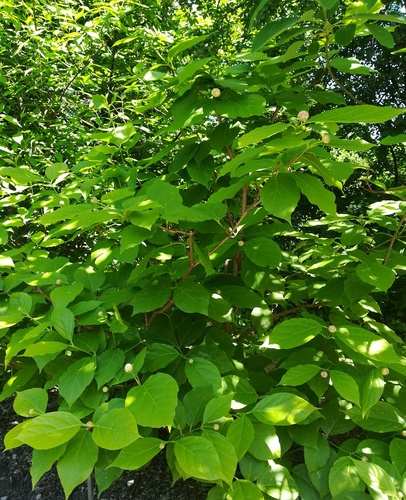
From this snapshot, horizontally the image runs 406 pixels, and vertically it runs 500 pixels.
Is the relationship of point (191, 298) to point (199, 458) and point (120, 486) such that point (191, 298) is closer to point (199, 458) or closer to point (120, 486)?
point (199, 458)

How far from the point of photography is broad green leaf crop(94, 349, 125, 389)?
1.11 meters

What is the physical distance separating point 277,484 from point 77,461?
1.82 feet

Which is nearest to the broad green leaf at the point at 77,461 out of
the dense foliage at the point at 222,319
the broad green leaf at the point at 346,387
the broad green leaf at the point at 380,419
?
the dense foliage at the point at 222,319

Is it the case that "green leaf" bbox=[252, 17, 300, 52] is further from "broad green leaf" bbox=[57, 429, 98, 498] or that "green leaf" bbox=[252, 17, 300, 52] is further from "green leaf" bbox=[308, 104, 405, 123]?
"broad green leaf" bbox=[57, 429, 98, 498]

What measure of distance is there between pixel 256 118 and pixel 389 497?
1.29 metres

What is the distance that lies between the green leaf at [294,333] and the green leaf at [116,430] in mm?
433

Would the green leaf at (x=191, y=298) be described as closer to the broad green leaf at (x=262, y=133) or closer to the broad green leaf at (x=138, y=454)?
the broad green leaf at (x=138, y=454)

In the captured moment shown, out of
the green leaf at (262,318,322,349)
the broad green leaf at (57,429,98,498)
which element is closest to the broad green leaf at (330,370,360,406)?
the green leaf at (262,318,322,349)

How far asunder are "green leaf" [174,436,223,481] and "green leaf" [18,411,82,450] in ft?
0.79

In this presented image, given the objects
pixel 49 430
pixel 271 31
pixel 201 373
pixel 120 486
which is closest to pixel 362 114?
pixel 271 31

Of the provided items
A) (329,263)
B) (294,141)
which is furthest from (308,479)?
(294,141)

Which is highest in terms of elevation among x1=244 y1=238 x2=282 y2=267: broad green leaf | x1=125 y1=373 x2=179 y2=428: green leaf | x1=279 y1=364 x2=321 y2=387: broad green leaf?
x1=125 y1=373 x2=179 y2=428: green leaf

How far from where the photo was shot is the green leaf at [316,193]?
954 mm

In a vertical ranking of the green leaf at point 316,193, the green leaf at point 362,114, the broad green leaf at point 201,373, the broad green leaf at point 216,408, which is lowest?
the broad green leaf at point 201,373
